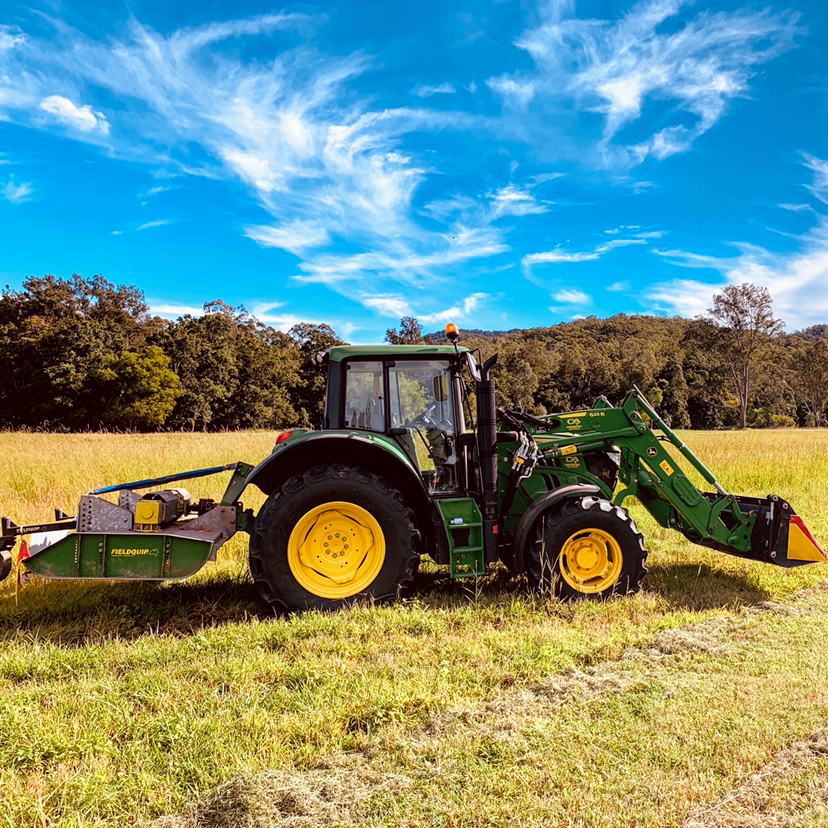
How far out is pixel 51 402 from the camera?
117ft

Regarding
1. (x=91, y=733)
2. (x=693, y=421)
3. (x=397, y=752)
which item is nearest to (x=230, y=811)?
(x=397, y=752)

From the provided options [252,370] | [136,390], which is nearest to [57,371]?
[136,390]

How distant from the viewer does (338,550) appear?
185 inches

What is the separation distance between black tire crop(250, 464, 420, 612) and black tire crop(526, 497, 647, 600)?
1.07 metres

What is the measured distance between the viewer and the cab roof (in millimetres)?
5031

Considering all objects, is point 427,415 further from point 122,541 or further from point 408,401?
point 122,541

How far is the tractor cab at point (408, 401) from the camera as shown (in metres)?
5.03

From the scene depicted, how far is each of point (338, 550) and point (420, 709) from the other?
5.64 feet

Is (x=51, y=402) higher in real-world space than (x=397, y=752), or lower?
higher

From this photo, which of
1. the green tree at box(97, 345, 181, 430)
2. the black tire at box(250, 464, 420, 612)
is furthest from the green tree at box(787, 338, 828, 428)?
the black tire at box(250, 464, 420, 612)

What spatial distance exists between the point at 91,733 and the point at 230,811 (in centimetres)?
101

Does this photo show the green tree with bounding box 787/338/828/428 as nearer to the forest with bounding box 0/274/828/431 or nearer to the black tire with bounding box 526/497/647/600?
the forest with bounding box 0/274/828/431

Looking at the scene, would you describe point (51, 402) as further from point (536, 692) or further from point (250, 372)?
point (536, 692)

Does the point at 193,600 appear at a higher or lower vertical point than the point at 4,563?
lower
